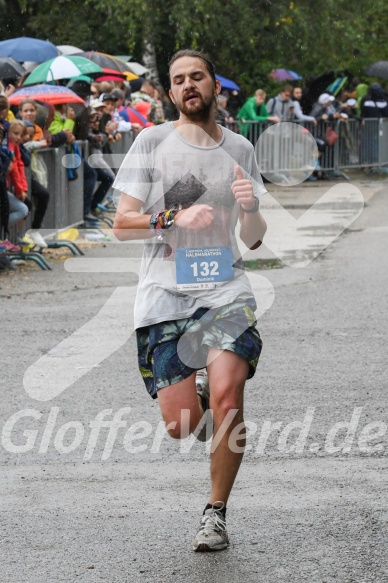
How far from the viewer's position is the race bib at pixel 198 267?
506 centimetres

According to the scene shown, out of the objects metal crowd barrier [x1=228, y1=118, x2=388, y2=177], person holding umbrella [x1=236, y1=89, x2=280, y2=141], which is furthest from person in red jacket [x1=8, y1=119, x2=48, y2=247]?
person holding umbrella [x1=236, y1=89, x2=280, y2=141]

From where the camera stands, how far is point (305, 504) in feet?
18.0

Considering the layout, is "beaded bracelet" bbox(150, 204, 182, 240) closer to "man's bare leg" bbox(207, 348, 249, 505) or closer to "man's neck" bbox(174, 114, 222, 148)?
"man's neck" bbox(174, 114, 222, 148)

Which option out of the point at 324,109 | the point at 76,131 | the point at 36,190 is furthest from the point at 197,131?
the point at 324,109

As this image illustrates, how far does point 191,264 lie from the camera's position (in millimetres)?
5059

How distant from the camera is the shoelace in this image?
4.91 m

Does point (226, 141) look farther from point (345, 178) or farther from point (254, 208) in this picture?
point (345, 178)

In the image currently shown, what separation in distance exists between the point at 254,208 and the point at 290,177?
2008cm

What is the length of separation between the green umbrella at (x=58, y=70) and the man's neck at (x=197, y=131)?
44.0 feet

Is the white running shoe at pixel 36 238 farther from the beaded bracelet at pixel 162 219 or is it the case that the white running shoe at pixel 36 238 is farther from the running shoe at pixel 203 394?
the beaded bracelet at pixel 162 219

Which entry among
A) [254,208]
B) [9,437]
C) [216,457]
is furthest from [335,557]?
[9,437]

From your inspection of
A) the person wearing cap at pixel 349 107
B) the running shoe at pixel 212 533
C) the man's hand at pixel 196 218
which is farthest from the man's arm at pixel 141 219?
the person wearing cap at pixel 349 107

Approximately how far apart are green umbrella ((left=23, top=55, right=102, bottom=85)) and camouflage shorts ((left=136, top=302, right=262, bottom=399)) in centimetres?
1363

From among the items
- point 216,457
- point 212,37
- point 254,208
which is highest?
point 254,208
